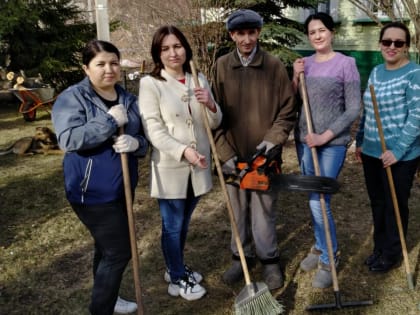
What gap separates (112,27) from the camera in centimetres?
1144

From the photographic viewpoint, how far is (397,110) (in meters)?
3.05

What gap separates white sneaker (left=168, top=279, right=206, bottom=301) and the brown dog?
4837mm

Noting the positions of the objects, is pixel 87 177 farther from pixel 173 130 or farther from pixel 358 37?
pixel 358 37

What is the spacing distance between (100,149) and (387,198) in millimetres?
2143

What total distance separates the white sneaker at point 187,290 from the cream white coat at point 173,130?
0.77m

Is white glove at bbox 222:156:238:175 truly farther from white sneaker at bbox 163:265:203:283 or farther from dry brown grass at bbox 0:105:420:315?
dry brown grass at bbox 0:105:420:315

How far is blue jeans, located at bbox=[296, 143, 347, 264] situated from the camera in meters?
3.12

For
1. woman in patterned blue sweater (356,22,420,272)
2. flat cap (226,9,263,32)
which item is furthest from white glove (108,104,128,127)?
woman in patterned blue sweater (356,22,420,272)

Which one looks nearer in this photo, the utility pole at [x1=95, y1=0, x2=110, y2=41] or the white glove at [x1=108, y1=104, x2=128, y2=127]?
the white glove at [x1=108, y1=104, x2=128, y2=127]

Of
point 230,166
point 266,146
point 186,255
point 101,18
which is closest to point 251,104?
point 266,146

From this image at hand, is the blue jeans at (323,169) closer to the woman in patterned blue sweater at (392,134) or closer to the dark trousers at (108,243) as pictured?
the woman in patterned blue sweater at (392,134)

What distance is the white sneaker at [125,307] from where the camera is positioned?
312 centimetres

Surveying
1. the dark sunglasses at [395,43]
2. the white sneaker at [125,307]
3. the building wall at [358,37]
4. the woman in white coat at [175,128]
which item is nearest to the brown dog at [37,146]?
the white sneaker at [125,307]

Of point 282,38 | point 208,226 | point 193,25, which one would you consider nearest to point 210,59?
point 193,25
